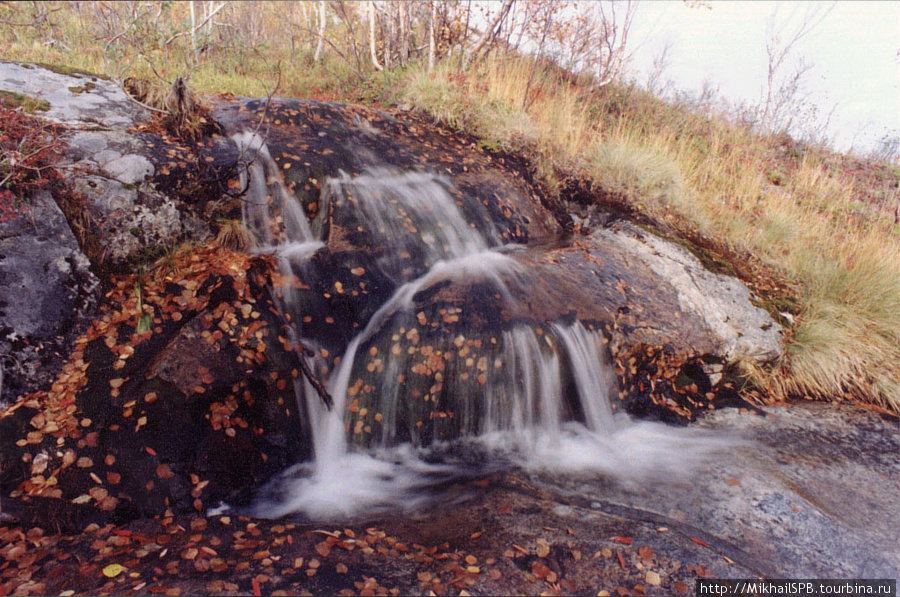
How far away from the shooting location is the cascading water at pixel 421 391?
358 centimetres

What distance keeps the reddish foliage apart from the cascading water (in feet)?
4.80

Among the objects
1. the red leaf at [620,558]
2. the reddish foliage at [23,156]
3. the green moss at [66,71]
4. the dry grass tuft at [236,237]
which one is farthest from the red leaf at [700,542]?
the green moss at [66,71]

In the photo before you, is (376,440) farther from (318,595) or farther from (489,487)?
(318,595)

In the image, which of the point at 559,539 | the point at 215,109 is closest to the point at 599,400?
the point at 559,539

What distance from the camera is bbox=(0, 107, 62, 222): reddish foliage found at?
3.34 metres

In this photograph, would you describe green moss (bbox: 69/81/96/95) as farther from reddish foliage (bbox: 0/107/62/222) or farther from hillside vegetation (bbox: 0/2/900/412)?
reddish foliage (bbox: 0/107/62/222)

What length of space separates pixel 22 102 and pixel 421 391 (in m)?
4.46

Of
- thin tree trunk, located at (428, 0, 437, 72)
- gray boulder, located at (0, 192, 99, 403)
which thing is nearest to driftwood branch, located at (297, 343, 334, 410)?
gray boulder, located at (0, 192, 99, 403)

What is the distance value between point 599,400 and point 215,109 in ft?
17.9

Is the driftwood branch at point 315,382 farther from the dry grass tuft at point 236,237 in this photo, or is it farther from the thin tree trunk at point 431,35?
the thin tree trunk at point 431,35

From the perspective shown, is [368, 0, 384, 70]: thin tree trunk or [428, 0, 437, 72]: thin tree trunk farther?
[368, 0, 384, 70]: thin tree trunk

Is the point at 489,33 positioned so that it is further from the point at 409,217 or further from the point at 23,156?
the point at 23,156

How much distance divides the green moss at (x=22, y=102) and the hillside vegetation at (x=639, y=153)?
0.64 metres

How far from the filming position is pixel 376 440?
3.82 m
